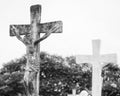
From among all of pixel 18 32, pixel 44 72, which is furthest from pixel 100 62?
pixel 44 72

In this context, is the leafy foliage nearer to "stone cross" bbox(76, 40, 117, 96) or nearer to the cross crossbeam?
the cross crossbeam

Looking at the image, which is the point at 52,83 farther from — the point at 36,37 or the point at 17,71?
the point at 36,37

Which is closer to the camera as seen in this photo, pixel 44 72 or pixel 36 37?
pixel 36 37

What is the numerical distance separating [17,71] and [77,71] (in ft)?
18.5

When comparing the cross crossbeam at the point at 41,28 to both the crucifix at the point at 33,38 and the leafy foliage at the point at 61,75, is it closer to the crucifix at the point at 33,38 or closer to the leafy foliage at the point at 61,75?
the crucifix at the point at 33,38

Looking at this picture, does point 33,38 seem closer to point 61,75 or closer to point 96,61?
point 96,61

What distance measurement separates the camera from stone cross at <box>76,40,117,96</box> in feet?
35.0

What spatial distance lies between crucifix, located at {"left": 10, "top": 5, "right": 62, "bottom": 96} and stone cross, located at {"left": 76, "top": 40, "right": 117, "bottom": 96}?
122 cm

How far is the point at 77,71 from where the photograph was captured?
39062mm

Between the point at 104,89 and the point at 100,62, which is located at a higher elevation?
the point at 100,62

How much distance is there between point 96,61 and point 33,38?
82.7 inches

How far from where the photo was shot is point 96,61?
1112 centimetres

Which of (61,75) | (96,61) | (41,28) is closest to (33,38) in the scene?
(41,28)

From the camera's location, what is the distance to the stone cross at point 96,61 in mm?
10680
